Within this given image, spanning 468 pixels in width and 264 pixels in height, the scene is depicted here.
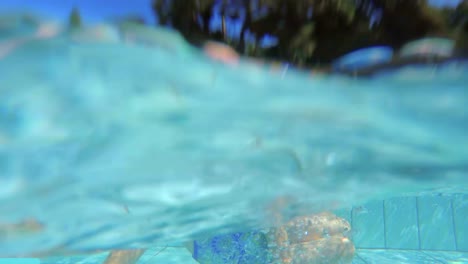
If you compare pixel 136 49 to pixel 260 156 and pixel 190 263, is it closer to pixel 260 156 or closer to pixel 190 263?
pixel 260 156

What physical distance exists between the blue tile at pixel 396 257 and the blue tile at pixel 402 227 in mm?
1007

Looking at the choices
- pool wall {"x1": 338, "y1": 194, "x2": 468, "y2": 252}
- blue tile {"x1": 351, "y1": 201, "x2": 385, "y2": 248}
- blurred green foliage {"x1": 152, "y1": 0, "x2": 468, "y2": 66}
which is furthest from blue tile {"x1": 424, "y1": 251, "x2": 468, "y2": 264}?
blurred green foliage {"x1": 152, "y1": 0, "x2": 468, "y2": 66}

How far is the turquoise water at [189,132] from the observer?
418 centimetres

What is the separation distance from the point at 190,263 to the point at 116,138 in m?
11.7

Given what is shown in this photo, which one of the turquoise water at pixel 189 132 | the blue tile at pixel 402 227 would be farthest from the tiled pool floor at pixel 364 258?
the turquoise water at pixel 189 132

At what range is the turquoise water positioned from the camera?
418cm

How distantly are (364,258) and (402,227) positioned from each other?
6271mm

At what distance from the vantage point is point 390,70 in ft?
13.9

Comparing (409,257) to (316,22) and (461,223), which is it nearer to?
(461,223)

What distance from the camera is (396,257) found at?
738 inches

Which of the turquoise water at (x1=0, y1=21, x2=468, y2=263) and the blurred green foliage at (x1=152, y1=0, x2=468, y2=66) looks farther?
the turquoise water at (x1=0, y1=21, x2=468, y2=263)

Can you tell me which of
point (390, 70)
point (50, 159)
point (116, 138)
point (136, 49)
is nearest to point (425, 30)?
point (390, 70)

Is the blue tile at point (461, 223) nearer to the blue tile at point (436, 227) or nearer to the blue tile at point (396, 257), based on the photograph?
the blue tile at point (436, 227)

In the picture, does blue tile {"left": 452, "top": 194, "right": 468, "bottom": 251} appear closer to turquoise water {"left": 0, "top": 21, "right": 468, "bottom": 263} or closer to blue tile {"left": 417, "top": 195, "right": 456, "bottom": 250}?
blue tile {"left": 417, "top": 195, "right": 456, "bottom": 250}
